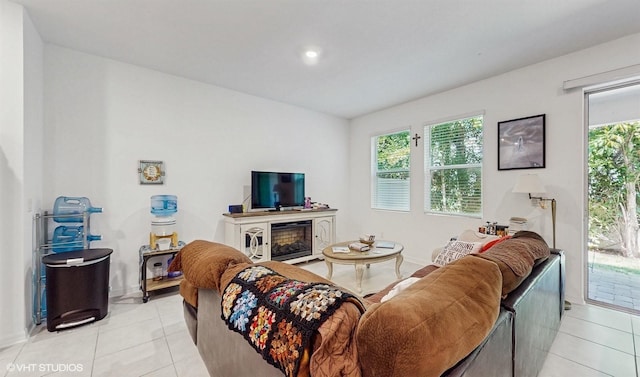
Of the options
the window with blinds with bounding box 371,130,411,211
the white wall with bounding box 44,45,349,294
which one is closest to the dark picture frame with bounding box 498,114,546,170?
the window with blinds with bounding box 371,130,411,211

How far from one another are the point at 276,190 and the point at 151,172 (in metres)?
1.62

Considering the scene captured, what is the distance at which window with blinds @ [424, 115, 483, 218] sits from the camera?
3.58 meters

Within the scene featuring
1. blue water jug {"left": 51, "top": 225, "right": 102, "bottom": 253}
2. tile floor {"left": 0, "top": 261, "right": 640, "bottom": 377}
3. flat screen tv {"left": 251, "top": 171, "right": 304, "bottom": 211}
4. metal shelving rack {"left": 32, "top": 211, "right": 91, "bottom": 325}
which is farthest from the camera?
flat screen tv {"left": 251, "top": 171, "right": 304, "bottom": 211}

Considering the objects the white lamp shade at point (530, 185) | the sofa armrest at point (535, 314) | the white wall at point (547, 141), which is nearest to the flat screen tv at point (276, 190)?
the white wall at point (547, 141)

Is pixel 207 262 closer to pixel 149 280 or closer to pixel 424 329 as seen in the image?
pixel 424 329

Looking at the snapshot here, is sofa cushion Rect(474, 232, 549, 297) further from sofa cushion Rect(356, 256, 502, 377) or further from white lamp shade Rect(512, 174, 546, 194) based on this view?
white lamp shade Rect(512, 174, 546, 194)

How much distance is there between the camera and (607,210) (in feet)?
9.14

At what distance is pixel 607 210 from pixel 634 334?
124cm

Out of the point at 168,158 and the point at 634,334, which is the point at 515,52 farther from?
the point at 168,158

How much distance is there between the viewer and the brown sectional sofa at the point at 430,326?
0.72 m

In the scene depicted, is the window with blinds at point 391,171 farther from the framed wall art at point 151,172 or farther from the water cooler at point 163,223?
the framed wall art at point 151,172

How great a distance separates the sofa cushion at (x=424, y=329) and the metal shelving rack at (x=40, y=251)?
118 inches

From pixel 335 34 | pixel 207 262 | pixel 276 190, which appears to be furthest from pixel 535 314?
pixel 276 190

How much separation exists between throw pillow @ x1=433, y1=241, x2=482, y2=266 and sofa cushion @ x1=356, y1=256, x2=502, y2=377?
149 centimetres
